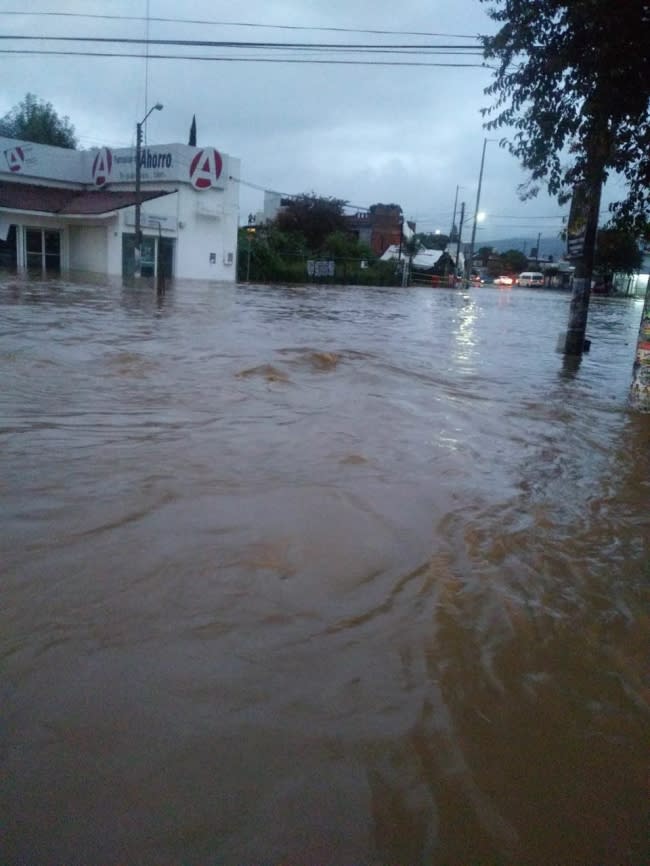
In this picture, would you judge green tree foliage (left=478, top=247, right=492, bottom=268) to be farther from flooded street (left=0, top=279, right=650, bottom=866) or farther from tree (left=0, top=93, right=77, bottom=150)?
flooded street (left=0, top=279, right=650, bottom=866)

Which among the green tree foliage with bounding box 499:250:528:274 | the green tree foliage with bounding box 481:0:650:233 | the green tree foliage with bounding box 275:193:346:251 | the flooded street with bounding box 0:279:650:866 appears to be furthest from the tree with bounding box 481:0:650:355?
the green tree foliage with bounding box 499:250:528:274

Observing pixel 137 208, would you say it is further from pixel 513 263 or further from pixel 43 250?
pixel 513 263

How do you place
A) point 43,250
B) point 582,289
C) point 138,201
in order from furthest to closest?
point 43,250 < point 138,201 < point 582,289

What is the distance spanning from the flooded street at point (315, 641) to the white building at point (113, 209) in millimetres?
26680

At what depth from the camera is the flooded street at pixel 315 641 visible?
1893mm

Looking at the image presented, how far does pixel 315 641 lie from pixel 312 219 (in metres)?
53.0

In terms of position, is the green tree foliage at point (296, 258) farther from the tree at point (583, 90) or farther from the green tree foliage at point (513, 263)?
the green tree foliage at point (513, 263)

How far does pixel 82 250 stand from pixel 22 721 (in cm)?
3408

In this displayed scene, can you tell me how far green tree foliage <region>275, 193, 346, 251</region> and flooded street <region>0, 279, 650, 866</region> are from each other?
4881 centimetres

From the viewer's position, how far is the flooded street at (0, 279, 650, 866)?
1.89m

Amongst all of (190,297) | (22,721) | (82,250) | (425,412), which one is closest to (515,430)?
(425,412)

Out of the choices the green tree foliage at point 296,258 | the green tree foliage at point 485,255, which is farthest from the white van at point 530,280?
the green tree foliage at point 296,258

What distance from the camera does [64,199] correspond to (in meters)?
33.3

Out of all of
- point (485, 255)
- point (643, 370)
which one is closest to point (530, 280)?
point (485, 255)
